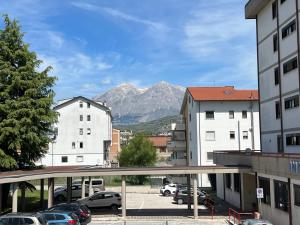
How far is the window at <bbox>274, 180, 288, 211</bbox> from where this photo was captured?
97.7 feet

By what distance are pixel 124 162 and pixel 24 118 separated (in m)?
50.1

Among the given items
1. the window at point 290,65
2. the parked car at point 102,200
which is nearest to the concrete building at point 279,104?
the window at point 290,65

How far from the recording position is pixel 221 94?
232ft

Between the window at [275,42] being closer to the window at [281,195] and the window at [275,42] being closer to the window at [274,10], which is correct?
the window at [274,10]

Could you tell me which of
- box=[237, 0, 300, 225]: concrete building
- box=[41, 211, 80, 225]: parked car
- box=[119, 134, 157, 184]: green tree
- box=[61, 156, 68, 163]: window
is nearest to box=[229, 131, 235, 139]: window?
box=[119, 134, 157, 184]: green tree

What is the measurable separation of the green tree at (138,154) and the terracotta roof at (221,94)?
17.8 metres

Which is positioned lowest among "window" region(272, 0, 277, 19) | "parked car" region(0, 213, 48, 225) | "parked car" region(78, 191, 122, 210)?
"parked car" region(78, 191, 122, 210)

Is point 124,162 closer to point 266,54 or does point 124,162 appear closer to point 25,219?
point 266,54

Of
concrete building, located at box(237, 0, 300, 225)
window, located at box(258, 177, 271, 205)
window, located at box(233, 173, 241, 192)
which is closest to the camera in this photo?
concrete building, located at box(237, 0, 300, 225)

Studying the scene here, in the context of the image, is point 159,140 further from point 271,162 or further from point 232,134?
point 271,162

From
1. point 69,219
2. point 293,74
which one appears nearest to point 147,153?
point 293,74

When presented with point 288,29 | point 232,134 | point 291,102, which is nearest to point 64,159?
point 232,134

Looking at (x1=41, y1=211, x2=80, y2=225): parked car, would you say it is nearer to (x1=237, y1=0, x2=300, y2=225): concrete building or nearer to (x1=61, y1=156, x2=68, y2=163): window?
(x1=237, y1=0, x2=300, y2=225): concrete building

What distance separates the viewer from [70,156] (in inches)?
3671
